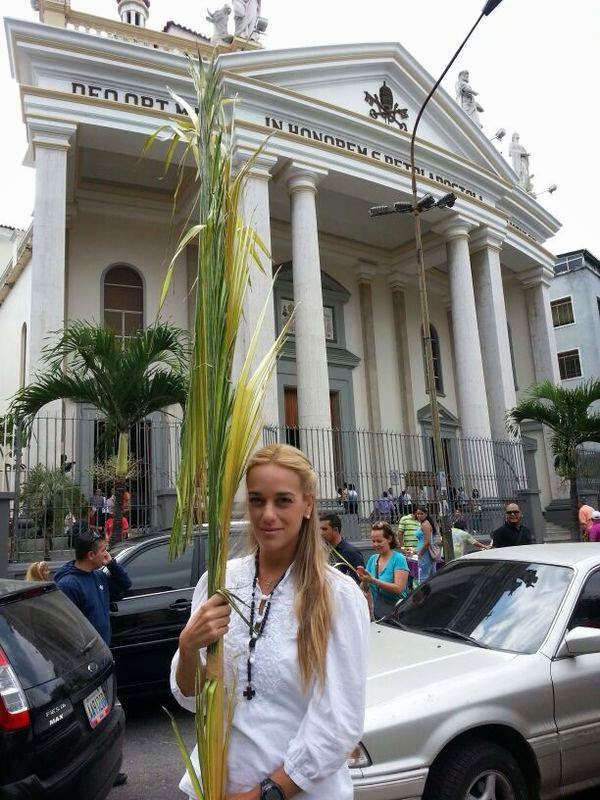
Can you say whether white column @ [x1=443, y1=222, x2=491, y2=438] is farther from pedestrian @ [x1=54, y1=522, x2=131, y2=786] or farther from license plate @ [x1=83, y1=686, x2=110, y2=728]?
license plate @ [x1=83, y1=686, x2=110, y2=728]

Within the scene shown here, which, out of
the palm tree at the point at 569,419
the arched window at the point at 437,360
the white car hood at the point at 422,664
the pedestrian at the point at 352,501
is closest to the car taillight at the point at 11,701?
the white car hood at the point at 422,664

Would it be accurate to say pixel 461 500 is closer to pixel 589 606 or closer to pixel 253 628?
pixel 589 606

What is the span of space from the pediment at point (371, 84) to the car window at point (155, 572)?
41.6 ft

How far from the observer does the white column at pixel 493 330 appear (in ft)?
63.2

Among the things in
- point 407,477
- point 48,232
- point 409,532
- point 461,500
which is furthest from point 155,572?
point 461,500

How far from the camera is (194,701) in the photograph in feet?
5.74

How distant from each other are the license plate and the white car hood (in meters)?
1.52

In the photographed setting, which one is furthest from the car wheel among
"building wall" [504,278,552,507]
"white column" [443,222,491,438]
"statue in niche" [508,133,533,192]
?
"statue in niche" [508,133,533,192]

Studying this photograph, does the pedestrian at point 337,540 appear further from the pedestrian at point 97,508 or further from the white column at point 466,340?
the white column at point 466,340

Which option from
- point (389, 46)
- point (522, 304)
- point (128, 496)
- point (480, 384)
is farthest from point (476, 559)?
point (522, 304)

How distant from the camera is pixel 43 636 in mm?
3465

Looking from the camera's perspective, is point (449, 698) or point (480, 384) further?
point (480, 384)

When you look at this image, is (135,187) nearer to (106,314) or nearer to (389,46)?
(106,314)

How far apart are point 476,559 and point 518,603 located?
2.43 feet
